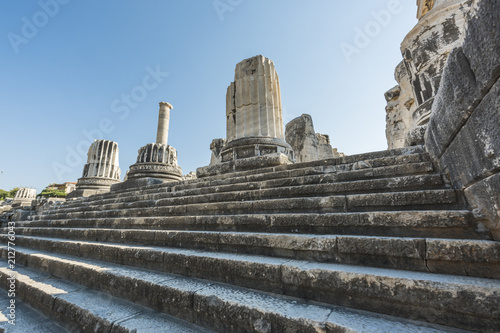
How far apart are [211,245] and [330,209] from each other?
4.28 ft

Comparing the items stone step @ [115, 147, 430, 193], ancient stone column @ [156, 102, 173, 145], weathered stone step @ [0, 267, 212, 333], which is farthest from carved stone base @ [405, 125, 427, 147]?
ancient stone column @ [156, 102, 173, 145]

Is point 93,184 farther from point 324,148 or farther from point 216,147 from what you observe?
point 324,148

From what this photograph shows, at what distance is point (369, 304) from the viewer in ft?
4.05

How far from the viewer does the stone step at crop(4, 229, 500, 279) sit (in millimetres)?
1243

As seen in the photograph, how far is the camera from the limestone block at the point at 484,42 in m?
1.02

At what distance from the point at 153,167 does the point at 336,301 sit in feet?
27.0

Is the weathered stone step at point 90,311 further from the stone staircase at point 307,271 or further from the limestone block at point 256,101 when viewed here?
the limestone block at point 256,101

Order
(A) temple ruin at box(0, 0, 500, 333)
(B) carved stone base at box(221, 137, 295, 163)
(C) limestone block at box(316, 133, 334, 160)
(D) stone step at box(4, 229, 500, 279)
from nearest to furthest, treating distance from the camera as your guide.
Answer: (A) temple ruin at box(0, 0, 500, 333) < (D) stone step at box(4, 229, 500, 279) < (B) carved stone base at box(221, 137, 295, 163) < (C) limestone block at box(316, 133, 334, 160)

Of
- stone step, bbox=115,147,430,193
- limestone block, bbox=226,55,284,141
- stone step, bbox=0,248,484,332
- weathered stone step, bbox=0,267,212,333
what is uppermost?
limestone block, bbox=226,55,284,141

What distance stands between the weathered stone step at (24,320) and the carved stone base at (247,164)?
3.86 meters

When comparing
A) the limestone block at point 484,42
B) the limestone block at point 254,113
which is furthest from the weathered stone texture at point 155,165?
the limestone block at point 484,42

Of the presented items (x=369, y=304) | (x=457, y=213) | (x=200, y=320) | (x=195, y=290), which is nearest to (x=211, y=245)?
(x=195, y=290)

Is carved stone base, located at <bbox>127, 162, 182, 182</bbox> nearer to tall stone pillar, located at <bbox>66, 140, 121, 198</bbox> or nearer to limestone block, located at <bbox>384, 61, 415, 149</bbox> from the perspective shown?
tall stone pillar, located at <bbox>66, 140, 121, 198</bbox>

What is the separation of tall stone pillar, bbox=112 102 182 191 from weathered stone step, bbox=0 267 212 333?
5610 mm
